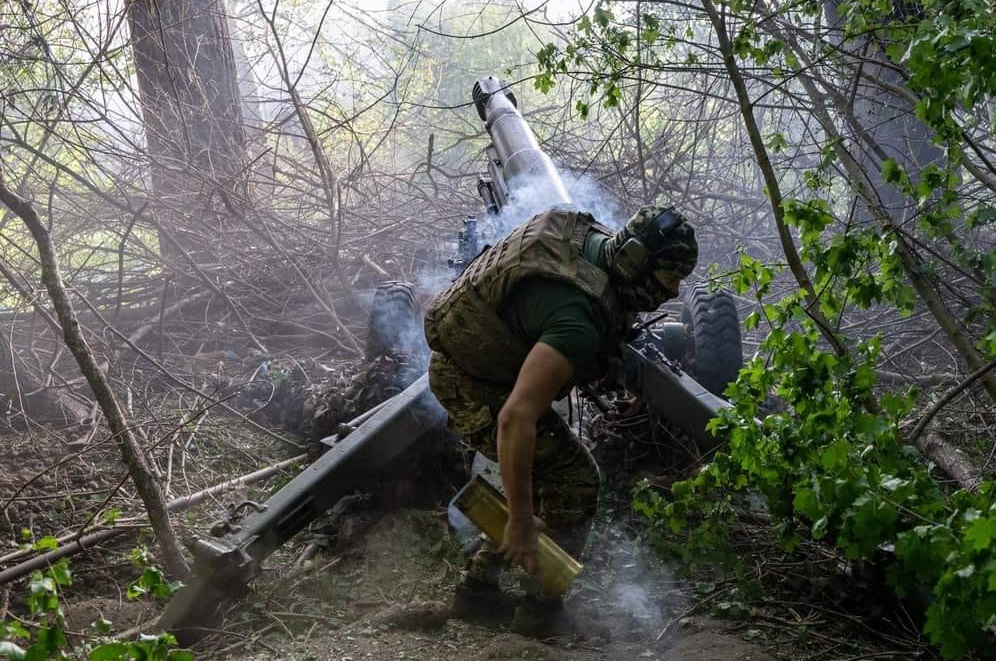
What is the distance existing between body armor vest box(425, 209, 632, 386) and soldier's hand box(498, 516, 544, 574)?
61 cm

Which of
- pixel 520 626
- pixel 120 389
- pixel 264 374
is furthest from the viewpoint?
pixel 264 374

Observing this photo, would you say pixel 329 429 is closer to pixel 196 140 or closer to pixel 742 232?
pixel 196 140

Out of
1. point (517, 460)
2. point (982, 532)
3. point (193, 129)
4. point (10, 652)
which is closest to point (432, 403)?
point (517, 460)

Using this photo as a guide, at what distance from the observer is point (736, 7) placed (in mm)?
3471

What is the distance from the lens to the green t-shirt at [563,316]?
3.11 m

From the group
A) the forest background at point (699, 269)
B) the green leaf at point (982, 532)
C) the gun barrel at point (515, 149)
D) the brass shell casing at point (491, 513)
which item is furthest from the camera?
the gun barrel at point (515, 149)

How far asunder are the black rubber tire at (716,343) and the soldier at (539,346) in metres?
1.83

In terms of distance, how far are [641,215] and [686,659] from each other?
1.71m

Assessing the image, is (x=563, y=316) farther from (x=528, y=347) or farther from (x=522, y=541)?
(x=522, y=541)

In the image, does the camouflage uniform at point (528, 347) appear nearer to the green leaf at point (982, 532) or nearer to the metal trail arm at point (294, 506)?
the metal trail arm at point (294, 506)

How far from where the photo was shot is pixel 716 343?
17.8 ft

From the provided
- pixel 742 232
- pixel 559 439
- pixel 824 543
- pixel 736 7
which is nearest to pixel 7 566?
pixel 559 439

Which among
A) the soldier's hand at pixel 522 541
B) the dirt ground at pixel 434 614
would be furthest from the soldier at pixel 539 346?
the dirt ground at pixel 434 614

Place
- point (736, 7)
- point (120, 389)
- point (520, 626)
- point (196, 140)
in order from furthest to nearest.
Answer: point (196, 140) → point (120, 389) → point (520, 626) → point (736, 7)
